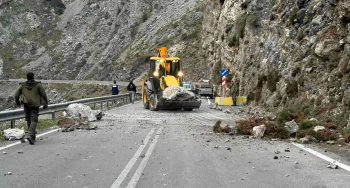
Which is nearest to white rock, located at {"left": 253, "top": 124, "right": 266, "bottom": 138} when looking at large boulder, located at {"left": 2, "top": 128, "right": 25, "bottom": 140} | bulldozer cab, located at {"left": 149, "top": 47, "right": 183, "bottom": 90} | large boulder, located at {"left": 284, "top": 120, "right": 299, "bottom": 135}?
large boulder, located at {"left": 284, "top": 120, "right": 299, "bottom": 135}

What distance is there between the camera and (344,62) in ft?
53.6

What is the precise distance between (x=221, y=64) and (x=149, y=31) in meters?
33.8

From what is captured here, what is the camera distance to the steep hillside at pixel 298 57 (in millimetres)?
16688

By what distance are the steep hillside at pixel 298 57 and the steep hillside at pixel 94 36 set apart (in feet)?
94.2

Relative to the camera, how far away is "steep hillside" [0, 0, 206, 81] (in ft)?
235

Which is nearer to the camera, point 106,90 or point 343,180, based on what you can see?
point 343,180

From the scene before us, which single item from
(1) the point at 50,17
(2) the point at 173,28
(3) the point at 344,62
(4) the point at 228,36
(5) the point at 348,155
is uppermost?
(1) the point at 50,17

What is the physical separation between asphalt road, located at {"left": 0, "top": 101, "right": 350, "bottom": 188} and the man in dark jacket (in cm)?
67

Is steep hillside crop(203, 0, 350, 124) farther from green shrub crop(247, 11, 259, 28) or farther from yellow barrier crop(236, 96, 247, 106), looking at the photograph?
yellow barrier crop(236, 96, 247, 106)

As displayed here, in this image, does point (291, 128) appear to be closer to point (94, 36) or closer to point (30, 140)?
point (30, 140)

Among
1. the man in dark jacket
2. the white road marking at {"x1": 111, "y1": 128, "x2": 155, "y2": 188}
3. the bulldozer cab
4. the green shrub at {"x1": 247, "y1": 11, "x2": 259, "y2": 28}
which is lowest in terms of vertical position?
the white road marking at {"x1": 111, "y1": 128, "x2": 155, "y2": 188}

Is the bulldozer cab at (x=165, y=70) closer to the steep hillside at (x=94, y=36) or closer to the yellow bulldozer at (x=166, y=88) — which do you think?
the yellow bulldozer at (x=166, y=88)

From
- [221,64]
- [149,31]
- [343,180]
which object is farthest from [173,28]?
[343,180]

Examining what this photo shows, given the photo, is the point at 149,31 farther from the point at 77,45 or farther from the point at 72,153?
the point at 72,153
